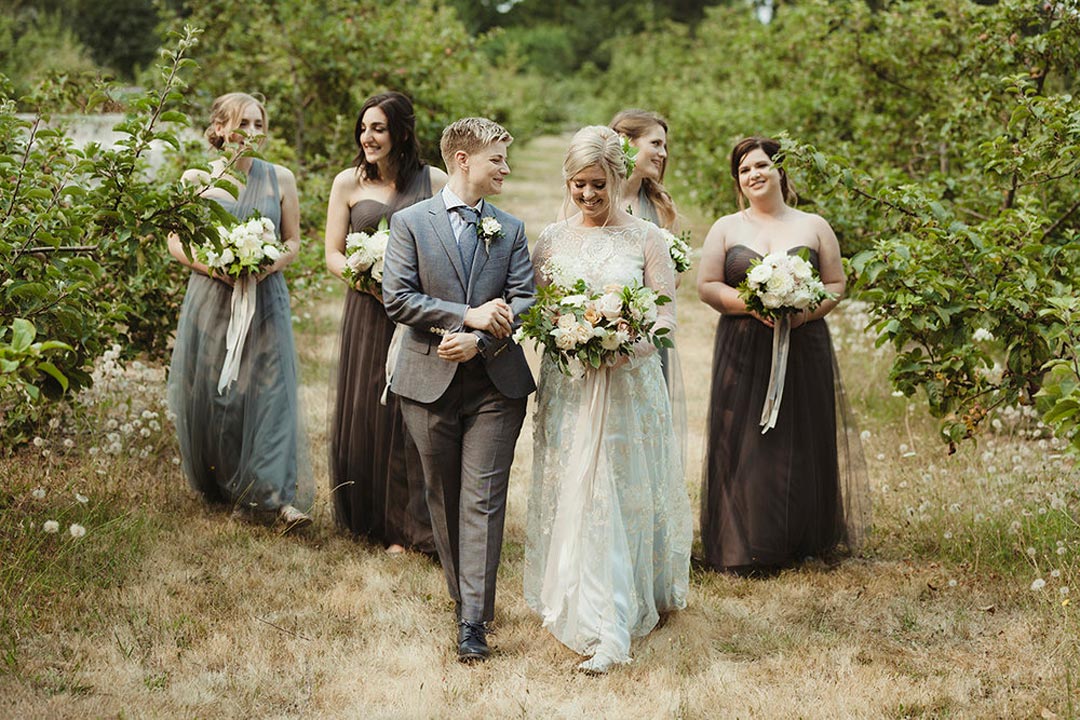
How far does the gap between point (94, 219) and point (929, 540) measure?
4553 mm

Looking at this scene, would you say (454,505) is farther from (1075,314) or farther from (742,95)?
(742,95)

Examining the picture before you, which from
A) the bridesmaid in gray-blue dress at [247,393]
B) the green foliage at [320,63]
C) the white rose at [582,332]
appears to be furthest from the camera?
the green foliage at [320,63]

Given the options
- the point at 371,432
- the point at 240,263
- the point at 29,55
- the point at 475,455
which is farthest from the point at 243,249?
the point at 29,55

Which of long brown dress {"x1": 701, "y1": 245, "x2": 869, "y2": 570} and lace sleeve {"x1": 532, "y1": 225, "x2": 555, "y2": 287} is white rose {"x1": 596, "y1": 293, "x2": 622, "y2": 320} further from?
long brown dress {"x1": 701, "y1": 245, "x2": 869, "y2": 570}

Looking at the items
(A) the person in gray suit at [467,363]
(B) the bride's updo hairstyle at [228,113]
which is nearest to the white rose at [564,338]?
(A) the person in gray suit at [467,363]

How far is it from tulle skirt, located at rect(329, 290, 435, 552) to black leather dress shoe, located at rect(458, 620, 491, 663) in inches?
48.8

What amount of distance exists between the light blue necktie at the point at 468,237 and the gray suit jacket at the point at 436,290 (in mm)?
24

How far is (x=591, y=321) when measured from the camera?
434 centimetres

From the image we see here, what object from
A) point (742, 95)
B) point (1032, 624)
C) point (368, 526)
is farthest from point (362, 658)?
point (742, 95)

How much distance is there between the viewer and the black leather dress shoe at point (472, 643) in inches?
180

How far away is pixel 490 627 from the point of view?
4961mm

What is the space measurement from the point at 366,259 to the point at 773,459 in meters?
2.38

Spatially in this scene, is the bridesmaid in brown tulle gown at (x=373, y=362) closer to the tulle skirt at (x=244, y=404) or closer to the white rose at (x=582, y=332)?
the tulle skirt at (x=244, y=404)

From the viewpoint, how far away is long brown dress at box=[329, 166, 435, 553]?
231 inches
